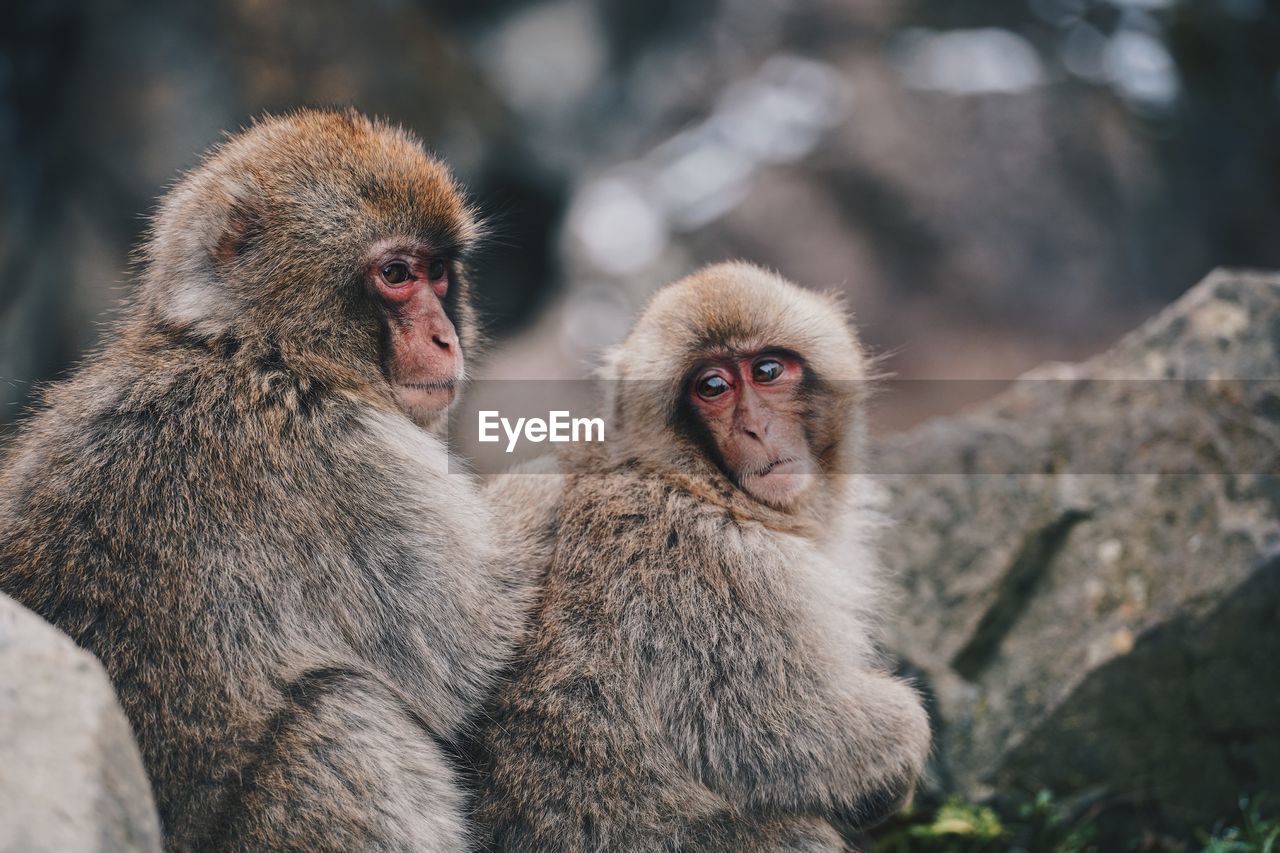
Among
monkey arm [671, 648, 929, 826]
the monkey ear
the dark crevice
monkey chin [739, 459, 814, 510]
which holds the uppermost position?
the monkey ear

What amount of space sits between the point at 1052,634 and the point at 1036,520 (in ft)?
1.54

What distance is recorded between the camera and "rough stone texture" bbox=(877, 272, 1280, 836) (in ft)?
12.4

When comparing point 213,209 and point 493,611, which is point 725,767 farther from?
point 213,209

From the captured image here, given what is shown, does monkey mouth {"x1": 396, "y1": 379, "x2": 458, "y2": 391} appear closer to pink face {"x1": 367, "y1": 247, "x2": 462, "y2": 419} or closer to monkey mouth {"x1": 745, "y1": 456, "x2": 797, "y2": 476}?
pink face {"x1": 367, "y1": 247, "x2": 462, "y2": 419}

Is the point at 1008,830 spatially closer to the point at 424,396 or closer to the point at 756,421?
the point at 756,421

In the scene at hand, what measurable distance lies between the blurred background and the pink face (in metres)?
5.75

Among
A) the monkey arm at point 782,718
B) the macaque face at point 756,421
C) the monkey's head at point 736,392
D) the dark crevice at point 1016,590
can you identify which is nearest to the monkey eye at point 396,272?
the monkey's head at point 736,392

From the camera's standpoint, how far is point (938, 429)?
484 cm

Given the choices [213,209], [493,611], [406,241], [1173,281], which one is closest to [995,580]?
[493,611]

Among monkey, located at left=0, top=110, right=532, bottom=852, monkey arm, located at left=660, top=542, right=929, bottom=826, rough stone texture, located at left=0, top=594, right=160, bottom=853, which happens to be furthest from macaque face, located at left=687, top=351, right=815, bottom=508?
rough stone texture, located at left=0, top=594, right=160, bottom=853

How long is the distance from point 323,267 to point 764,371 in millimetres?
1219

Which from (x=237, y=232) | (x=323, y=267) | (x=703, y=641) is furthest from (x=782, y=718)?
(x=237, y=232)

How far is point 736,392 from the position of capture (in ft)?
10.9

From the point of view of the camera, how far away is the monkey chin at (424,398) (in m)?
3.19
